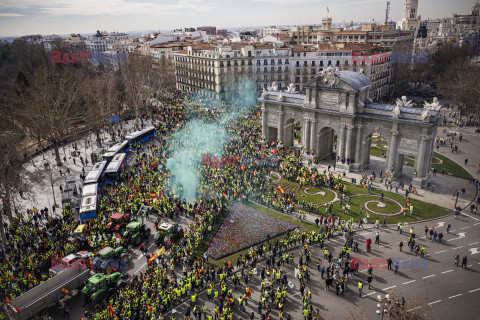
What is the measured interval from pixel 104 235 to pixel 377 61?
8644cm

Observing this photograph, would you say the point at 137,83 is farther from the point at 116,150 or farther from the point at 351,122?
the point at 351,122

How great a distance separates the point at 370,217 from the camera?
40.6 m

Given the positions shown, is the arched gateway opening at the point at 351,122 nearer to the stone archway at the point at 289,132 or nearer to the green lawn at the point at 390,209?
the stone archway at the point at 289,132

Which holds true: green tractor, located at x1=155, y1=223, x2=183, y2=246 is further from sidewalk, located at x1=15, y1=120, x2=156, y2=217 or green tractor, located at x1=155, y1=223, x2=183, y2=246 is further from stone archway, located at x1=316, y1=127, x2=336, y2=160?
stone archway, located at x1=316, y1=127, x2=336, y2=160

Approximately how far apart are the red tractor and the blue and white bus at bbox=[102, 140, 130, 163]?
19272 mm

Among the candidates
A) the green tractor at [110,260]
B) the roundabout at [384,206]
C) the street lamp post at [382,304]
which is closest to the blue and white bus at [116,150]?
the green tractor at [110,260]

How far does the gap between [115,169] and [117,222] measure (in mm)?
14132

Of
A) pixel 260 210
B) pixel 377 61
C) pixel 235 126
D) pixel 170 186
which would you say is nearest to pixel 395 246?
pixel 260 210

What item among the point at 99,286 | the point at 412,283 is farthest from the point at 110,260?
the point at 412,283

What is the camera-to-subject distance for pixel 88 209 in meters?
39.2

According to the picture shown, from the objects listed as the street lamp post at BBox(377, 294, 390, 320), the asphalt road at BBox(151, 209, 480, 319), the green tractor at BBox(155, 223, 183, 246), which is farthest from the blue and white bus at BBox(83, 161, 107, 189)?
the street lamp post at BBox(377, 294, 390, 320)

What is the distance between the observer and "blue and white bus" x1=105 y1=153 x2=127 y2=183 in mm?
49031

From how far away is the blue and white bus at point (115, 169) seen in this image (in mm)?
49031

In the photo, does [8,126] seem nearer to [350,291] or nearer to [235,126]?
[235,126]
